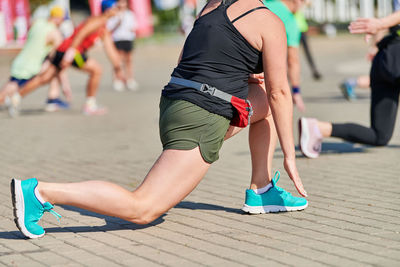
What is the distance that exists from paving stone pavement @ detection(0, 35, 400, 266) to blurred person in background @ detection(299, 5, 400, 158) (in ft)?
0.71

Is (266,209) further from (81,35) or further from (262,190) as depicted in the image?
(81,35)

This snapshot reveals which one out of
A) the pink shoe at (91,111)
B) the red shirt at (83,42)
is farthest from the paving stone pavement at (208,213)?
the red shirt at (83,42)

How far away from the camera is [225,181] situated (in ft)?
21.4

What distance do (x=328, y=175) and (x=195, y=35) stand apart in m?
2.45

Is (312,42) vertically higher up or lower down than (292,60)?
lower down

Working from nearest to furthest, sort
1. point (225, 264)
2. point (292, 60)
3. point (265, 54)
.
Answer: point (225, 264), point (265, 54), point (292, 60)

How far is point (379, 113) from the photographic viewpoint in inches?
281

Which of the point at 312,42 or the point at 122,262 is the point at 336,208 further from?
the point at 312,42

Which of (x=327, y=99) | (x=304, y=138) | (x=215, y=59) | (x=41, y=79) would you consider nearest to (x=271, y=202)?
(x=215, y=59)

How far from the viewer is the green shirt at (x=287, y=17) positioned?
8.27m

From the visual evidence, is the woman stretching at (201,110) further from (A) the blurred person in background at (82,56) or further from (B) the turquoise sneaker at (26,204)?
(A) the blurred person in background at (82,56)

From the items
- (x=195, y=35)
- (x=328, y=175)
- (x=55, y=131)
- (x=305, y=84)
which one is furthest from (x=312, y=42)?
(x=195, y=35)

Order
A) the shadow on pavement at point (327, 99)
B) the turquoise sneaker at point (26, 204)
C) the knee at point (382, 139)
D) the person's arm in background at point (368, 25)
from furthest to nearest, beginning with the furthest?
the shadow on pavement at point (327, 99) < the knee at point (382, 139) < the person's arm in background at point (368, 25) < the turquoise sneaker at point (26, 204)

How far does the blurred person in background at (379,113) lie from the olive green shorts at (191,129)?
268 cm
